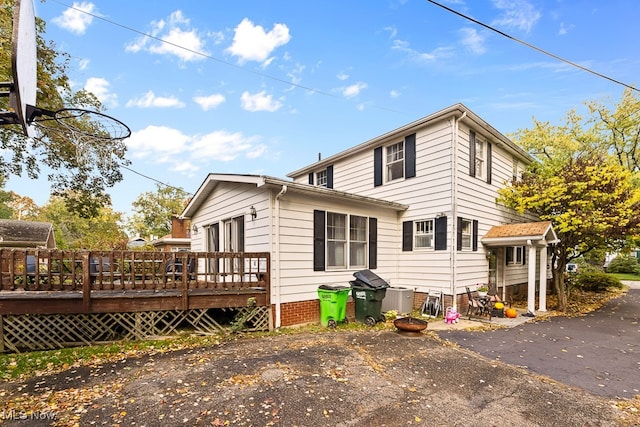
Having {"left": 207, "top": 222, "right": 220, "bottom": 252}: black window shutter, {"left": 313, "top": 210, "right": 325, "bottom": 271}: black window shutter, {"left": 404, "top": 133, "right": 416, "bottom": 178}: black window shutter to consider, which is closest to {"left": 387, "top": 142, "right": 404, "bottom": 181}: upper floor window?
{"left": 404, "top": 133, "right": 416, "bottom": 178}: black window shutter

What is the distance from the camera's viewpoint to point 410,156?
998 cm

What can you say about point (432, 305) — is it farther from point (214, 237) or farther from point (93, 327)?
point (93, 327)

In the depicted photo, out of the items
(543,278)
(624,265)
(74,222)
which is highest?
(74,222)

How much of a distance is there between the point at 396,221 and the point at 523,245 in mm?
3920

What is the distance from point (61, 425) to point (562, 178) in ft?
41.0

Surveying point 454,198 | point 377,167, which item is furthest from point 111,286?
point 454,198

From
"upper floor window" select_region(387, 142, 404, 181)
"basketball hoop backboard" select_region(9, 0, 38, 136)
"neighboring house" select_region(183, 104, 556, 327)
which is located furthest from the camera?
"upper floor window" select_region(387, 142, 404, 181)

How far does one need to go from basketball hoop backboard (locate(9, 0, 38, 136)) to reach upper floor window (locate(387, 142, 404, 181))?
9237 millimetres

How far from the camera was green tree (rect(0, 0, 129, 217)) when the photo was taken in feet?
26.1

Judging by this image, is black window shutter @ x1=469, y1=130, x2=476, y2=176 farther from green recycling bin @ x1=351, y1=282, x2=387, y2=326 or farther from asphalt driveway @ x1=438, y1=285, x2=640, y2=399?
green recycling bin @ x1=351, y1=282, x2=387, y2=326

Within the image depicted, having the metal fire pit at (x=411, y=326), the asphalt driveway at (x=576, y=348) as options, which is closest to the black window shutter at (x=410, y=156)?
the metal fire pit at (x=411, y=326)

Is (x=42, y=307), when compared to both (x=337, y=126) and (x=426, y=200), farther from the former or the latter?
(x=337, y=126)

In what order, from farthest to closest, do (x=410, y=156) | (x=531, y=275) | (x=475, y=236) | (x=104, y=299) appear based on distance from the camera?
(x=410, y=156), (x=475, y=236), (x=531, y=275), (x=104, y=299)

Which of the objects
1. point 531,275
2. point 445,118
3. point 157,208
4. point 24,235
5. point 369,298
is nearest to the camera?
point 369,298
